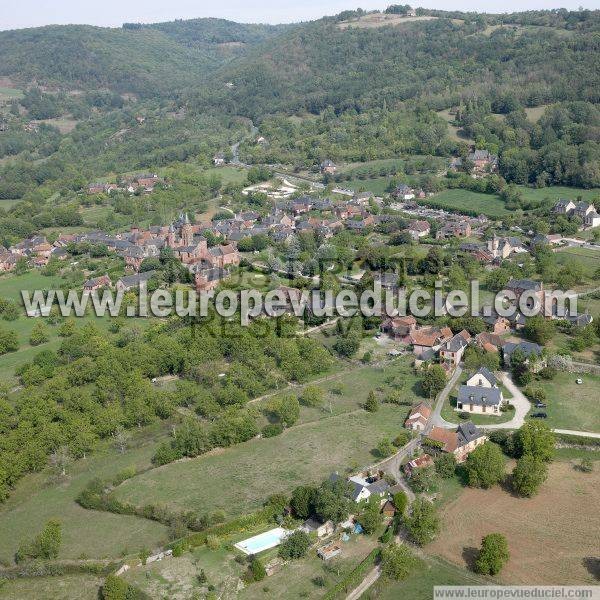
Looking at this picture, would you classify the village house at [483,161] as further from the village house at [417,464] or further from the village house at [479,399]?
the village house at [417,464]

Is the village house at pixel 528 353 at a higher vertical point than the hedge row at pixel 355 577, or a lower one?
higher

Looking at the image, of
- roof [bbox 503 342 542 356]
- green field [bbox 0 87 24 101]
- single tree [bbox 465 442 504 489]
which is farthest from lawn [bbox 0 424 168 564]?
green field [bbox 0 87 24 101]

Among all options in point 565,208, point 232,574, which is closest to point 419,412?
point 232,574

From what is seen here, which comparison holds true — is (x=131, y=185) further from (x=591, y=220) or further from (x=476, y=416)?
(x=476, y=416)

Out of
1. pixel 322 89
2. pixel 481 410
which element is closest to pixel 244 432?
pixel 481 410

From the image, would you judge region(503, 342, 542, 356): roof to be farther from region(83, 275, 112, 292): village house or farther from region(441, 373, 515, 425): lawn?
region(83, 275, 112, 292): village house

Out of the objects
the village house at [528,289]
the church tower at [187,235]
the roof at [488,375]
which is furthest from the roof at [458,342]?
the church tower at [187,235]
